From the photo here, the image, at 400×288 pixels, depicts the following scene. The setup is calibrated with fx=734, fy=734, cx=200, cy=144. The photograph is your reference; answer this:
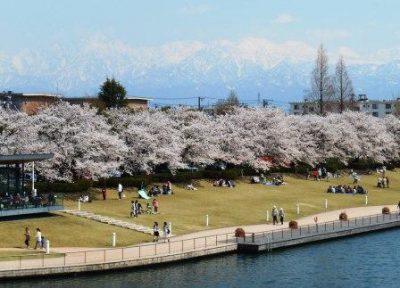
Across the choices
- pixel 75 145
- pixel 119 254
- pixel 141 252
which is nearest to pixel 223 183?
pixel 75 145

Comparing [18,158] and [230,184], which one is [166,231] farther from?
Answer: [230,184]

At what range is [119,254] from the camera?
174 ft

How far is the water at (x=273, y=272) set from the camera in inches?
1901

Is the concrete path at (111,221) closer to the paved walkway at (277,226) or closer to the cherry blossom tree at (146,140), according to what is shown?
the paved walkway at (277,226)

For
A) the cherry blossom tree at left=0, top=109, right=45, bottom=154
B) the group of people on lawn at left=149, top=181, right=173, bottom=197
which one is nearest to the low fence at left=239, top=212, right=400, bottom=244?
the group of people on lawn at left=149, top=181, right=173, bottom=197

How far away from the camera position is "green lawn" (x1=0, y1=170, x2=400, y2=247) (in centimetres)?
5850

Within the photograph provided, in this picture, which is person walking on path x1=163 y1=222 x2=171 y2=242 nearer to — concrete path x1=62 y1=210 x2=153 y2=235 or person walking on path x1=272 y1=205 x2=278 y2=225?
concrete path x1=62 y1=210 x2=153 y2=235

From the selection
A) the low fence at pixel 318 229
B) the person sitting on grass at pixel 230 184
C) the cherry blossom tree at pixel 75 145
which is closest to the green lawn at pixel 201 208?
the person sitting on grass at pixel 230 184

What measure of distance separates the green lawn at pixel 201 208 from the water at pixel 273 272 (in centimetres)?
775

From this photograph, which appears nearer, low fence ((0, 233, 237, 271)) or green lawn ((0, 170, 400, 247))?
low fence ((0, 233, 237, 271))

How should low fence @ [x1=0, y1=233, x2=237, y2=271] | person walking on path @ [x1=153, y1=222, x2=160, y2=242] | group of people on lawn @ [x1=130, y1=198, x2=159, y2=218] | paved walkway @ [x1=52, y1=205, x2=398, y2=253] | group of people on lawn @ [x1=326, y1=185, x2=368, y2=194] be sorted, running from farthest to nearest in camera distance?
1. group of people on lawn @ [x1=326, y1=185, x2=368, y2=194]
2. group of people on lawn @ [x1=130, y1=198, x2=159, y2=218]
3. paved walkway @ [x1=52, y1=205, x2=398, y2=253]
4. person walking on path @ [x1=153, y1=222, x2=160, y2=242]
5. low fence @ [x1=0, y1=233, x2=237, y2=271]

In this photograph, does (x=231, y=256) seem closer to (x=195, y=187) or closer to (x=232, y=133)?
(x=195, y=187)

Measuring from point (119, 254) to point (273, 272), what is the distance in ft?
36.6

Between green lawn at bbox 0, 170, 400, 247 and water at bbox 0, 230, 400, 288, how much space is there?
25.4 feet
